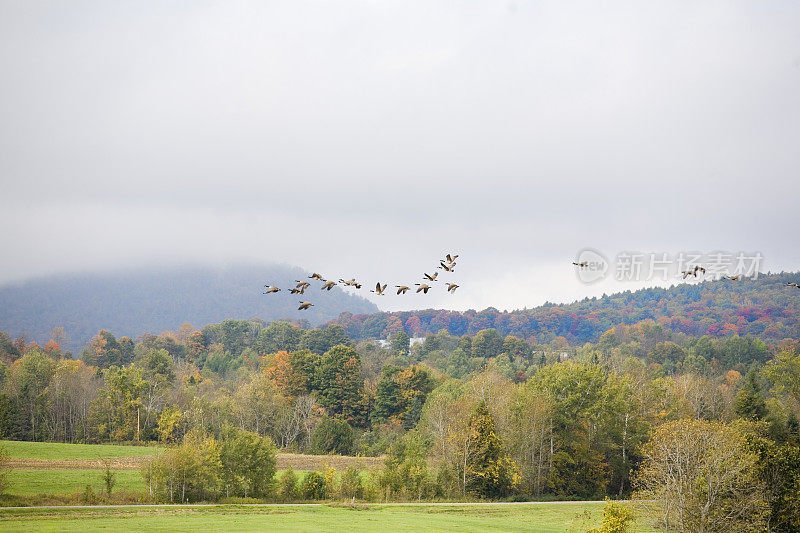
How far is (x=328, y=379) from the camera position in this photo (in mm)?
102875

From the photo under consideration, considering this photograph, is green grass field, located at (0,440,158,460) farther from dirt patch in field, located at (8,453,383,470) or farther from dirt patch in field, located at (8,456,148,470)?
dirt patch in field, located at (8,453,383,470)

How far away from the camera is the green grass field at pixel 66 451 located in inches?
2680

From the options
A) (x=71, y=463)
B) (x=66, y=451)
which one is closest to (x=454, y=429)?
(x=71, y=463)

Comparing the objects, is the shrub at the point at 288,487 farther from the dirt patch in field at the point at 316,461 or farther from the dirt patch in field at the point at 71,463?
the dirt patch in field at the point at 316,461

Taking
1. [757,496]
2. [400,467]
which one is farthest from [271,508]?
[757,496]

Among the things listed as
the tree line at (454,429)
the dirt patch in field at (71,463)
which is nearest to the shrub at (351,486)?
the tree line at (454,429)

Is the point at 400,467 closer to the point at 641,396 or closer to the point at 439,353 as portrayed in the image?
the point at 641,396

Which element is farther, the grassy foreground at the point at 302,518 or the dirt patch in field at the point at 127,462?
the dirt patch in field at the point at 127,462

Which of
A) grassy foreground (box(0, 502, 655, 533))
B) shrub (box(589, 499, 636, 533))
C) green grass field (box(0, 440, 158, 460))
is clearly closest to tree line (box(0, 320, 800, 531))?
grassy foreground (box(0, 502, 655, 533))

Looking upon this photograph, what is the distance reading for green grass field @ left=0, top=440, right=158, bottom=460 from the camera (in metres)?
68.1

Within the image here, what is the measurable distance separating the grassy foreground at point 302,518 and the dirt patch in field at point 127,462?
451 inches

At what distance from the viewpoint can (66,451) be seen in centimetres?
7181

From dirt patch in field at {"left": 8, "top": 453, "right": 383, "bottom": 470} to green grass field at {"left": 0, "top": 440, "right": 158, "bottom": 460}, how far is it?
230cm

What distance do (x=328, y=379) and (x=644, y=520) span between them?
2454 inches
